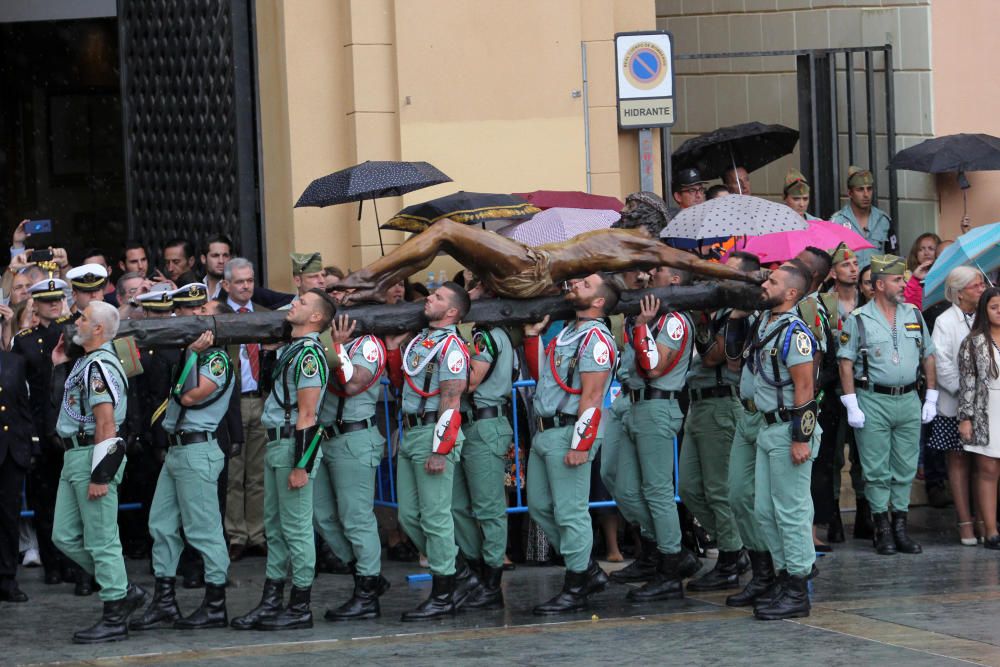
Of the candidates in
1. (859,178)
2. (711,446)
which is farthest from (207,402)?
(859,178)

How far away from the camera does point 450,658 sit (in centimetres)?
823

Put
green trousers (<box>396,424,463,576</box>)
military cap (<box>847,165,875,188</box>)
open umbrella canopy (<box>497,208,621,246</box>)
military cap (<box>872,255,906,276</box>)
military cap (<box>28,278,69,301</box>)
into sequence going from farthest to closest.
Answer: military cap (<box>847,165,875,188</box>) → open umbrella canopy (<box>497,208,621,246</box>) → military cap (<box>872,255,906,276</box>) → military cap (<box>28,278,69,301</box>) → green trousers (<box>396,424,463,576</box>)

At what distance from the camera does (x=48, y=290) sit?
10031 mm

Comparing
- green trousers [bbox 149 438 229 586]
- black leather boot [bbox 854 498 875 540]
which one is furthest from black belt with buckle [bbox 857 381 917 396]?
green trousers [bbox 149 438 229 586]

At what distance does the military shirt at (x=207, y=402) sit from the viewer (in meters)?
9.12

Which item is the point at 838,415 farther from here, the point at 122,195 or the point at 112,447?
the point at 122,195

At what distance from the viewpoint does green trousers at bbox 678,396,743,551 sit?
9.92 metres

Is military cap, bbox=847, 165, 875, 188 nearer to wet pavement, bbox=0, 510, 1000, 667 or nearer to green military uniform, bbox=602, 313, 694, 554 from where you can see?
wet pavement, bbox=0, 510, 1000, 667

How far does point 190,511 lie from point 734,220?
336cm

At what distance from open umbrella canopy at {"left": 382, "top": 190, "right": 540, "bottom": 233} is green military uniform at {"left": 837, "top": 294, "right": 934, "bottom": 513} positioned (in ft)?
7.25

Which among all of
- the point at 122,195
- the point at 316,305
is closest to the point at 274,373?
the point at 316,305

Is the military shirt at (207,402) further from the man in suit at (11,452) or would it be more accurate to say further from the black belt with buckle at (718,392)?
the black belt with buckle at (718,392)

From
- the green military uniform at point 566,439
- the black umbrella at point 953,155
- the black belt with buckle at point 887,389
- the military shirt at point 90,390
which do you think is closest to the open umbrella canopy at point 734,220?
the green military uniform at point 566,439

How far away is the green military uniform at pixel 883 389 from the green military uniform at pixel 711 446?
1325 millimetres
